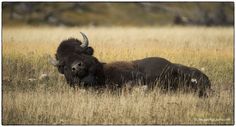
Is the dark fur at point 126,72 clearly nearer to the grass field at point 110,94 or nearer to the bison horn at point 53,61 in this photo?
the bison horn at point 53,61

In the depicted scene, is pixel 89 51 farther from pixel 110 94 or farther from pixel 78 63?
pixel 110 94

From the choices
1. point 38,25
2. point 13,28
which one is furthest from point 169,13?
point 13,28

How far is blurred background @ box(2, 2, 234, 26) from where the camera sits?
15430 mm

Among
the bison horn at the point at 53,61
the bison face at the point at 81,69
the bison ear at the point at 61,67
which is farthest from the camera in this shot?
the bison horn at the point at 53,61

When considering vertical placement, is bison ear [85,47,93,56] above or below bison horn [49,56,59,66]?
above

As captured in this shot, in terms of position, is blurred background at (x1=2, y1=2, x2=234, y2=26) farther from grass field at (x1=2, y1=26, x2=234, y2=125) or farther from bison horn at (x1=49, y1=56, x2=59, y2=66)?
bison horn at (x1=49, y1=56, x2=59, y2=66)

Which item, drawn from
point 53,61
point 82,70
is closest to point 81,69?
point 82,70

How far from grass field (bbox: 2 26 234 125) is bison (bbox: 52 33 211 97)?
0.28m

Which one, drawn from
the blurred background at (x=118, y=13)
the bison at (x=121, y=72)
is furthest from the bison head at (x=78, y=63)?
the blurred background at (x=118, y=13)

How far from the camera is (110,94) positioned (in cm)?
1351

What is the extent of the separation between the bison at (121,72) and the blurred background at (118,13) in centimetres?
161

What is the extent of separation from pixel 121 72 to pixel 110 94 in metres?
0.57

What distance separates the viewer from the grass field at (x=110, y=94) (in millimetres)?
12820

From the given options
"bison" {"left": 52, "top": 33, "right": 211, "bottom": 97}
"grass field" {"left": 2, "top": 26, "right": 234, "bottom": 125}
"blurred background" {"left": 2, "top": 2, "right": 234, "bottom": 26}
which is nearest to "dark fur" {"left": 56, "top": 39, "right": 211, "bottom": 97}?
"bison" {"left": 52, "top": 33, "right": 211, "bottom": 97}
